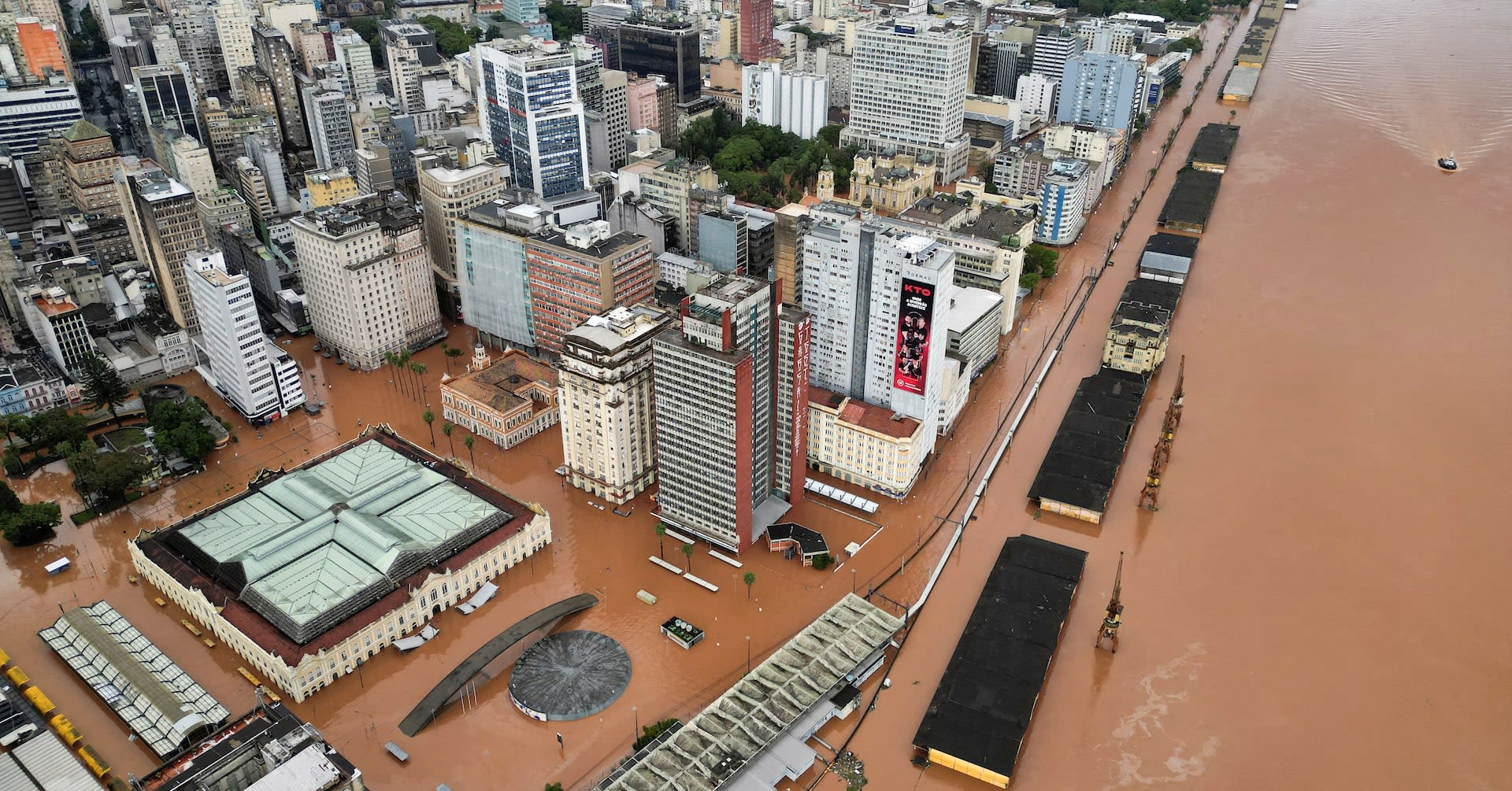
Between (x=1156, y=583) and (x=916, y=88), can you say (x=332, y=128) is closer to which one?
(x=916, y=88)

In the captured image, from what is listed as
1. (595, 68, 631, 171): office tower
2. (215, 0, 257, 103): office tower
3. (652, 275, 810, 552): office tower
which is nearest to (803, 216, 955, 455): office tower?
(652, 275, 810, 552): office tower

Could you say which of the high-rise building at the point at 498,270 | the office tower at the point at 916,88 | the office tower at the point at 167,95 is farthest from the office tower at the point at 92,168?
the office tower at the point at 916,88

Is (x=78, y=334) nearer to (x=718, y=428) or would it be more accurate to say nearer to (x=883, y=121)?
(x=718, y=428)

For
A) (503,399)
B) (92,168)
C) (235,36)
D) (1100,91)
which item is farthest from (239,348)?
(1100,91)

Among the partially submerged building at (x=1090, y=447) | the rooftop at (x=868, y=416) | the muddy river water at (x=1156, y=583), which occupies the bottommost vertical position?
the muddy river water at (x=1156, y=583)

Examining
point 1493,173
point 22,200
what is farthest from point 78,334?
point 1493,173

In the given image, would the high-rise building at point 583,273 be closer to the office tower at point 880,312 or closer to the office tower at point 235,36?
the office tower at point 880,312

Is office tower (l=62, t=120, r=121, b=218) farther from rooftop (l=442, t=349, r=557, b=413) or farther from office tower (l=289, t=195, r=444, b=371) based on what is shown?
rooftop (l=442, t=349, r=557, b=413)
